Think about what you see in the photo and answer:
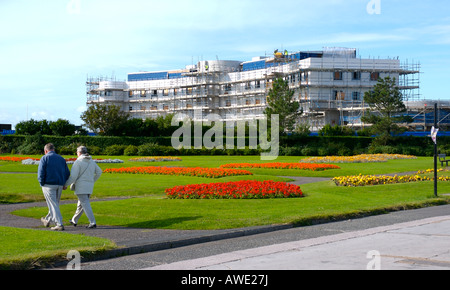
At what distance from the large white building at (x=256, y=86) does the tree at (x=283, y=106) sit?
71.4 feet

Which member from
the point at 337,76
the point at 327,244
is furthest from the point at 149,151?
the point at 327,244

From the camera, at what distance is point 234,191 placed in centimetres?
1947

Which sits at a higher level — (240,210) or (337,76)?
(337,76)

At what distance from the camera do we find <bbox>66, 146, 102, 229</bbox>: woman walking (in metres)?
13.6

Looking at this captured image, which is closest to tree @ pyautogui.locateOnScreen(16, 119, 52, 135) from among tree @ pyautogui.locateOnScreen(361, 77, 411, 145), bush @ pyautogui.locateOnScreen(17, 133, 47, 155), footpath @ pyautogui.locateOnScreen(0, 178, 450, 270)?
bush @ pyautogui.locateOnScreen(17, 133, 47, 155)

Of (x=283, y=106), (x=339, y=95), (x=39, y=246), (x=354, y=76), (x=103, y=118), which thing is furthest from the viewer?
(x=354, y=76)

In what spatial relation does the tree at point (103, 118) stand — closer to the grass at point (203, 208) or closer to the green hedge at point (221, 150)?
the green hedge at point (221, 150)

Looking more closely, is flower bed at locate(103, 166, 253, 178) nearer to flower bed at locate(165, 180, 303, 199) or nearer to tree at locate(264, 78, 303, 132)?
flower bed at locate(165, 180, 303, 199)

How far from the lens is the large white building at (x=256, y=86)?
91.6m

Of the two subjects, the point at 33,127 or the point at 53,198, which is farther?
the point at 33,127

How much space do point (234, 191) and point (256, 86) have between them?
8790 cm

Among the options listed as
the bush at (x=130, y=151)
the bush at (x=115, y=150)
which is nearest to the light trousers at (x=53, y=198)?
the bush at (x=130, y=151)

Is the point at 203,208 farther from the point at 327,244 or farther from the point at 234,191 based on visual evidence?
the point at 327,244
